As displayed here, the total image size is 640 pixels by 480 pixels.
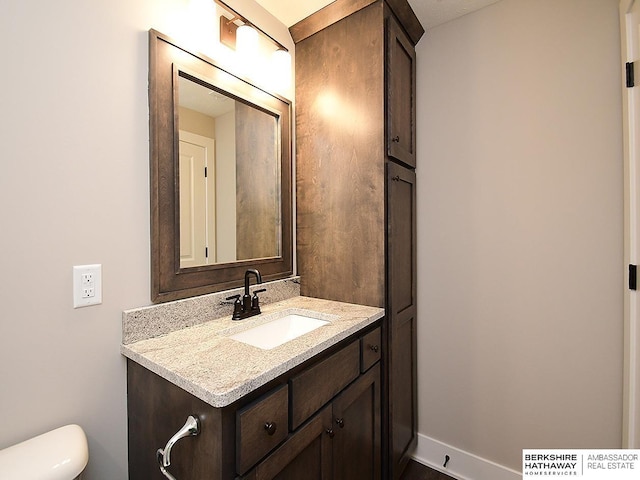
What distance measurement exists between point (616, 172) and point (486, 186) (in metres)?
0.50

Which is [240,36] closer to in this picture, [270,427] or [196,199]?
[196,199]

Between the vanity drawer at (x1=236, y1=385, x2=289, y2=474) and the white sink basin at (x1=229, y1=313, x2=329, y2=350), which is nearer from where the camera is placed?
the vanity drawer at (x1=236, y1=385, x2=289, y2=474)

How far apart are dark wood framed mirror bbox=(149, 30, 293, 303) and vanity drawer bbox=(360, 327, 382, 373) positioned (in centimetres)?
58

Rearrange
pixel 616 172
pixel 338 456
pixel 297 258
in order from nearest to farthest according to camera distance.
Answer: pixel 338 456
pixel 616 172
pixel 297 258

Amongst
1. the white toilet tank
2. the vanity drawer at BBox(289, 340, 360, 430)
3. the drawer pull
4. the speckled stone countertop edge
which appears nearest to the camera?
the white toilet tank

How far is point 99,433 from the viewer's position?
0.96 meters

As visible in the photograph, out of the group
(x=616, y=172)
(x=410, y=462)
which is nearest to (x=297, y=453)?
(x=410, y=462)

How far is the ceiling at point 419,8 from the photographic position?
151 centimetres

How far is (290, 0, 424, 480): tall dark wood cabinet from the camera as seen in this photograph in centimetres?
142

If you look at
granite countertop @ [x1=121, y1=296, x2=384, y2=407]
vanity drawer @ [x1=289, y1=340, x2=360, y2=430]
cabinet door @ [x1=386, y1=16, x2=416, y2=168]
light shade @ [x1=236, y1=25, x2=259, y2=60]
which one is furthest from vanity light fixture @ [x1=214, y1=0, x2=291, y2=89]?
vanity drawer @ [x1=289, y1=340, x2=360, y2=430]

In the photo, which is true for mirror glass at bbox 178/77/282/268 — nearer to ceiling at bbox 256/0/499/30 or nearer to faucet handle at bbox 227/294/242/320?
faucet handle at bbox 227/294/242/320

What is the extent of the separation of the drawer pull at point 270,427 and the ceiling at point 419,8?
1.81 meters

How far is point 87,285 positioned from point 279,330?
2.43ft

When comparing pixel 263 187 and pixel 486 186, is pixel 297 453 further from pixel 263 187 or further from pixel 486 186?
pixel 486 186
